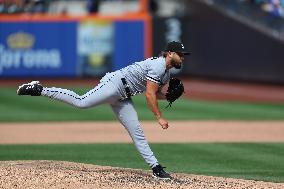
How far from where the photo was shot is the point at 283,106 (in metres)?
18.9

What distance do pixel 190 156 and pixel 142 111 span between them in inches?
256

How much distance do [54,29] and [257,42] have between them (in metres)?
5.84

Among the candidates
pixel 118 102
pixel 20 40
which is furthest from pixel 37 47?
pixel 118 102

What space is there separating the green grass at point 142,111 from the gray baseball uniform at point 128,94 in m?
7.31

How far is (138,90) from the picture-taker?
9.32m

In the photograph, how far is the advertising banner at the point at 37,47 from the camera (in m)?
24.4

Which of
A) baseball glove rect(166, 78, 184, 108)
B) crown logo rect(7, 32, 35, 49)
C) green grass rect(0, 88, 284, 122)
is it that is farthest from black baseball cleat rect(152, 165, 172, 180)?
crown logo rect(7, 32, 35, 49)

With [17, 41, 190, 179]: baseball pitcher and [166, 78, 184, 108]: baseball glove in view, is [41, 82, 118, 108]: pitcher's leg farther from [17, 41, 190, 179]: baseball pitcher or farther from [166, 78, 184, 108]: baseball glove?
[166, 78, 184, 108]: baseball glove

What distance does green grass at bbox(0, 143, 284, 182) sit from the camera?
1039 cm

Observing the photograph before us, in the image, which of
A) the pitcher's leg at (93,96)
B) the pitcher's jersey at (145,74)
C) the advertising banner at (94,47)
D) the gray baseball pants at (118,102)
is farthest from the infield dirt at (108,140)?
the advertising banner at (94,47)

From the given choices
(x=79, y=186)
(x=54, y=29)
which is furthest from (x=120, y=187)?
(x=54, y=29)

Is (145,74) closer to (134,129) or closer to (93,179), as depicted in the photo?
(134,129)

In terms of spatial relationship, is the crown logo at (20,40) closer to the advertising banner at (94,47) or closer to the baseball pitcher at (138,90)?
the advertising banner at (94,47)

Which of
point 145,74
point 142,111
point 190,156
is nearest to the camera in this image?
point 145,74
